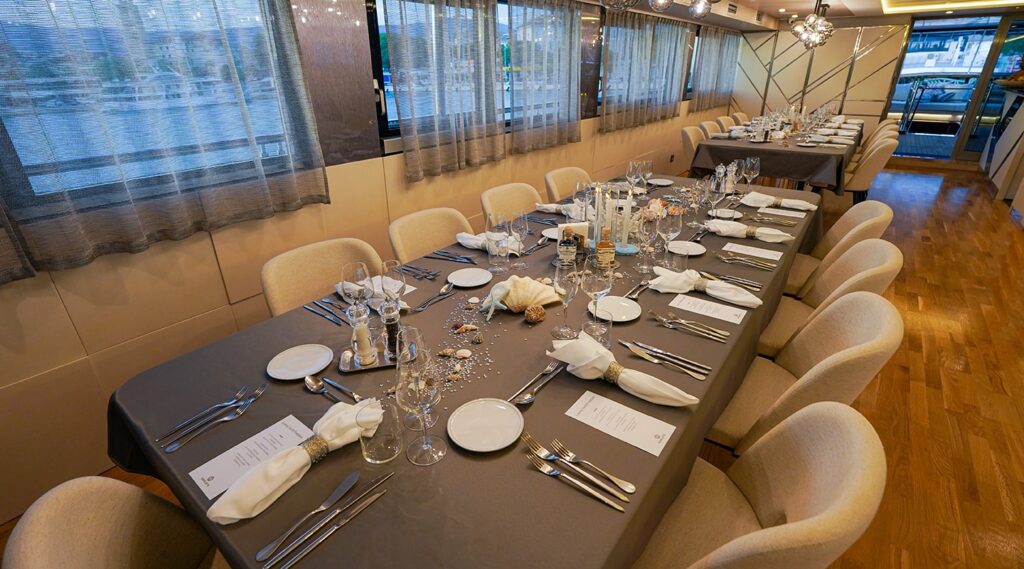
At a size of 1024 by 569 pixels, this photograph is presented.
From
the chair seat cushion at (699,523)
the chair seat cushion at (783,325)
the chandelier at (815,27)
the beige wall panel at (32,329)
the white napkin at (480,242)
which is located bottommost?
the chair seat cushion at (783,325)

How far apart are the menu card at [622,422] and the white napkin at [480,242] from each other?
0.91 meters

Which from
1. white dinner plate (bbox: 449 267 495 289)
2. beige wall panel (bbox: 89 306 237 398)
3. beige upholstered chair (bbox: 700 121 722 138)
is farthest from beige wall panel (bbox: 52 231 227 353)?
beige upholstered chair (bbox: 700 121 722 138)

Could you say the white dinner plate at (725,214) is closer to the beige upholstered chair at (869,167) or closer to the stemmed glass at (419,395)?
the stemmed glass at (419,395)

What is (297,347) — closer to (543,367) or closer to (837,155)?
(543,367)

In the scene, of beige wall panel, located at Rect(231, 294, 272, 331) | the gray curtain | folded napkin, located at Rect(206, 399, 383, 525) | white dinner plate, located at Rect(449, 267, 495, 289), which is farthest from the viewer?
the gray curtain

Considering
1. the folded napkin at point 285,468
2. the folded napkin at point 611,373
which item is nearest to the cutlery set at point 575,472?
the folded napkin at point 611,373

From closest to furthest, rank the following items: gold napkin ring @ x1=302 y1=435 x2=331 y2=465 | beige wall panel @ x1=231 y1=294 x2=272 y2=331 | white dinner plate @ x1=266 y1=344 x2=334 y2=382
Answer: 1. gold napkin ring @ x1=302 y1=435 x2=331 y2=465
2. white dinner plate @ x1=266 y1=344 x2=334 y2=382
3. beige wall panel @ x1=231 y1=294 x2=272 y2=331

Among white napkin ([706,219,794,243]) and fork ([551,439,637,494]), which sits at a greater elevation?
white napkin ([706,219,794,243])

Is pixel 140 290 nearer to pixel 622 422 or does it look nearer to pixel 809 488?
Result: pixel 622 422

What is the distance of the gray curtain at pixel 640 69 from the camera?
4871mm

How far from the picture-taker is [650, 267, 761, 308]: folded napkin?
146 cm

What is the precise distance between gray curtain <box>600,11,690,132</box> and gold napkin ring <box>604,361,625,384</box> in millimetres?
4263

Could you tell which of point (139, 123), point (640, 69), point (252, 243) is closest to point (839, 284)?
point (252, 243)

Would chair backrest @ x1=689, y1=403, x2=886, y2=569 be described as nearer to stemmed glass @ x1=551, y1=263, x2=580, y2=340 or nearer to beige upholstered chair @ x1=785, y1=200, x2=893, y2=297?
stemmed glass @ x1=551, y1=263, x2=580, y2=340
